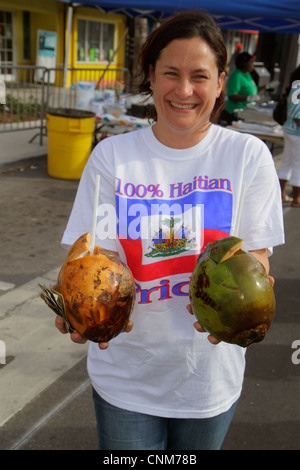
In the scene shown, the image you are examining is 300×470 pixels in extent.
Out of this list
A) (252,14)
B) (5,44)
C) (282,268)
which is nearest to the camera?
(282,268)

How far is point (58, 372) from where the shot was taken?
3.64 meters

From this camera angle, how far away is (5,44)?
19859mm

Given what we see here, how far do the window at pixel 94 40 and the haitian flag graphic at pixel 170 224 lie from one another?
21612 millimetres

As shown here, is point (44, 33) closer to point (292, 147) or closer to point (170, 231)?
point (292, 147)

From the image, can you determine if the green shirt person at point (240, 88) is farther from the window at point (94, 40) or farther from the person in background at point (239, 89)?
the window at point (94, 40)

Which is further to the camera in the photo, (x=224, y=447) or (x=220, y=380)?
(x=224, y=447)

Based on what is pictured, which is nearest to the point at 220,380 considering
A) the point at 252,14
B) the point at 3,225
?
the point at 3,225

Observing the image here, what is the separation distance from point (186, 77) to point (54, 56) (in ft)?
67.5

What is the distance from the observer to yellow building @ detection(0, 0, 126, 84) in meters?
19.5

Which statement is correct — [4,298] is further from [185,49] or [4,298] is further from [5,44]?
[5,44]

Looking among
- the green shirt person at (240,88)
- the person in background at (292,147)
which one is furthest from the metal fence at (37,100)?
the person in background at (292,147)

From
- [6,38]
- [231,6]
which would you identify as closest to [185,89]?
[231,6]

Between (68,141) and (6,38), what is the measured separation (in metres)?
13.3
